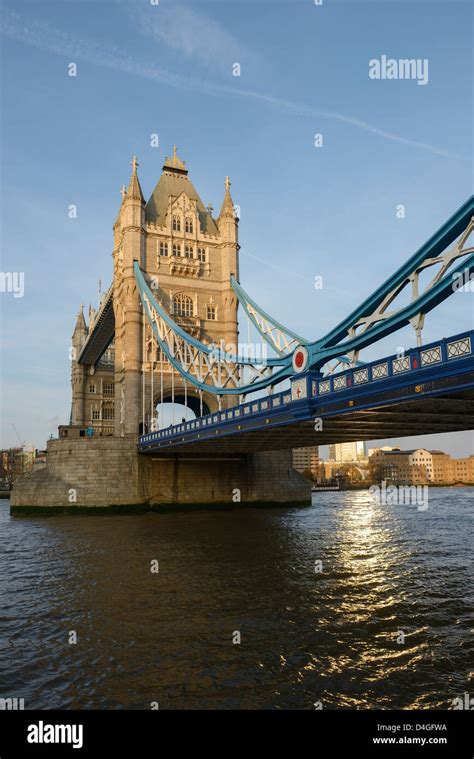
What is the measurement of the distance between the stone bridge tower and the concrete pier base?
13.4 ft

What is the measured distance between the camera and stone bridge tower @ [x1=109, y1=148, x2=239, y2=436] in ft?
155

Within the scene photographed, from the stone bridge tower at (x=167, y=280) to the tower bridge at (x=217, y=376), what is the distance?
12 centimetres

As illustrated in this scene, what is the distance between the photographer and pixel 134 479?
4175 centimetres

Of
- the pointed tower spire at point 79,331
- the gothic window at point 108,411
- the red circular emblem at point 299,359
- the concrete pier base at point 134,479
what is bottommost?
the concrete pier base at point 134,479

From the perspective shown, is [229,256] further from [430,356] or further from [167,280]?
[430,356]

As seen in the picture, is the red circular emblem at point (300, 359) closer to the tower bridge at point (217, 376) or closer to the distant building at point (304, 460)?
the tower bridge at point (217, 376)

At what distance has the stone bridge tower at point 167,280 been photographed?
4722 cm

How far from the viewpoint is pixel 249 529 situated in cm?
3075

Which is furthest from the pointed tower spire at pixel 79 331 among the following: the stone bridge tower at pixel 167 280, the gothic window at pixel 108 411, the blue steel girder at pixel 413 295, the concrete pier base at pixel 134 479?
the blue steel girder at pixel 413 295

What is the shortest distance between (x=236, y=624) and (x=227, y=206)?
151 ft

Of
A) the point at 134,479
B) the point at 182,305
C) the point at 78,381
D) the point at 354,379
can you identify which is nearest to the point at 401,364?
the point at 354,379

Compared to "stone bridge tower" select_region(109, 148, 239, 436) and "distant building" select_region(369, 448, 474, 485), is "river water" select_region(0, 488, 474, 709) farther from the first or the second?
"distant building" select_region(369, 448, 474, 485)
